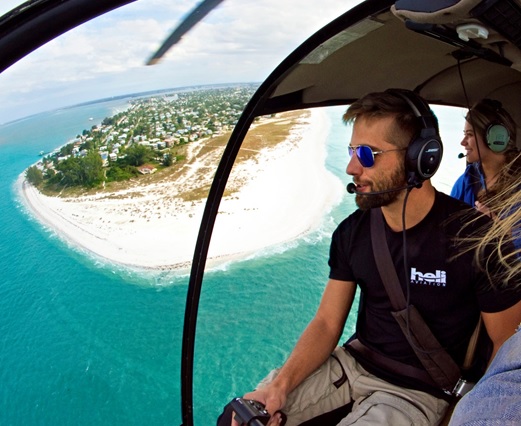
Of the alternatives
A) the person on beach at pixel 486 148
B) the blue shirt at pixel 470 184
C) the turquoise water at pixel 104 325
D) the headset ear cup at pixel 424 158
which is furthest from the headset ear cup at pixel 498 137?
the headset ear cup at pixel 424 158

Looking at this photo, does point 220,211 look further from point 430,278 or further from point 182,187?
point 430,278

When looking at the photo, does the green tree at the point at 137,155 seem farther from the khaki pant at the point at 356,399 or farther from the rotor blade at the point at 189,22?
the rotor blade at the point at 189,22

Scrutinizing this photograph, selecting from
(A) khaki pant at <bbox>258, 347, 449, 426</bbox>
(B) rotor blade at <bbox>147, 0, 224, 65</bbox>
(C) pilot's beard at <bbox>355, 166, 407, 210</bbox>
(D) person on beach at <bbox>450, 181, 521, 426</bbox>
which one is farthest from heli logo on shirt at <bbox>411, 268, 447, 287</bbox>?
(B) rotor blade at <bbox>147, 0, 224, 65</bbox>

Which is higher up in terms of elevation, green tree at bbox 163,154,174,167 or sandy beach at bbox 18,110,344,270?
green tree at bbox 163,154,174,167

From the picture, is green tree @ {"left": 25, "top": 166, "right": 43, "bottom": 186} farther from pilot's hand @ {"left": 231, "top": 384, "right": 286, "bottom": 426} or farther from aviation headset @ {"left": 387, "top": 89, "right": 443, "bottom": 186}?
aviation headset @ {"left": 387, "top": 89, "right": 443, "bottom": 186}

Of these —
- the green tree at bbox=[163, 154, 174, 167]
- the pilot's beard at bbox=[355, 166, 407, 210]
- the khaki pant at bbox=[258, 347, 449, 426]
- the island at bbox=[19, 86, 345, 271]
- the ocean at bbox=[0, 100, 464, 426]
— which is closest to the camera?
the khaki pant at bbox=[258, 347, 449, 426]

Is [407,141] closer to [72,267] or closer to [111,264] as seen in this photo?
[72,267]

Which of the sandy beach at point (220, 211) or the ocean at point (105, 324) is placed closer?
the ocean at point (105, 324)

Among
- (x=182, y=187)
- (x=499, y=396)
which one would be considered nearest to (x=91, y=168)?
(x=182, y=187)

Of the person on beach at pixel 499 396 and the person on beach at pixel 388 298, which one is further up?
the person on beach at pixel 499 396
